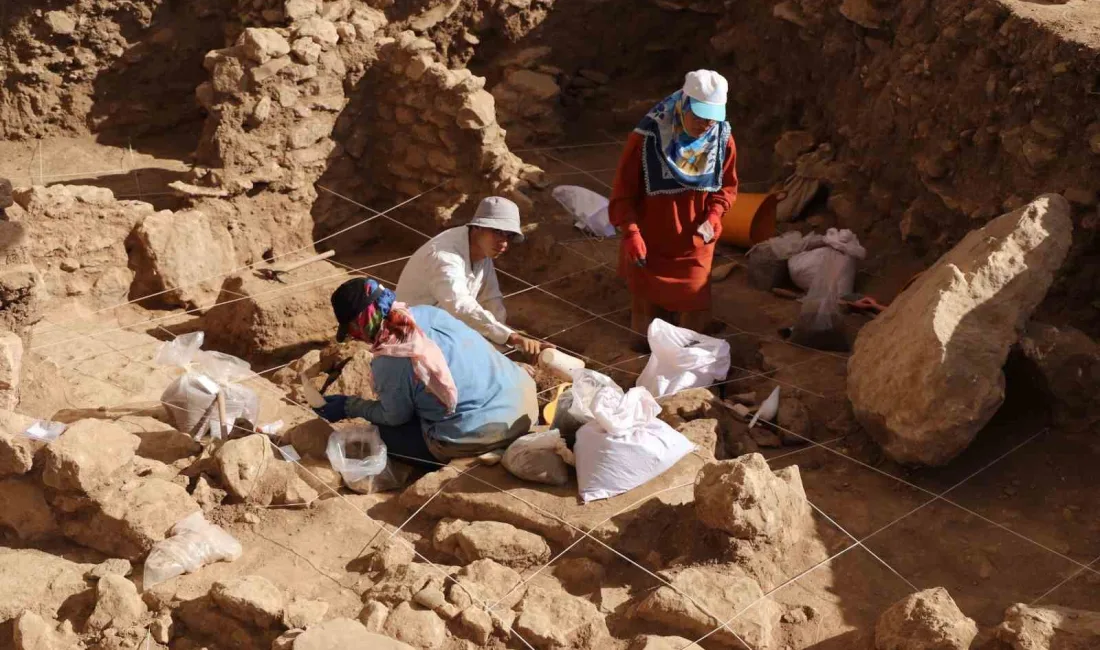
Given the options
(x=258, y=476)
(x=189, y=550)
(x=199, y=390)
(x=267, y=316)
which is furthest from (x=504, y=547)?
(x=267, y=316)

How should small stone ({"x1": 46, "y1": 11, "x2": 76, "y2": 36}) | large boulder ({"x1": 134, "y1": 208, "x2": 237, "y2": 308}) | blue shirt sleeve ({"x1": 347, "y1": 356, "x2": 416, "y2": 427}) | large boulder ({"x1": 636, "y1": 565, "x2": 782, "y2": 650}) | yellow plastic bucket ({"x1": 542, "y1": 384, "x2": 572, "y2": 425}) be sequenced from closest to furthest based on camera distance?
large boulder ({"x1": 636, "y1": 565, "x2": 782, "y2": 650})
blue shirt sleeve ({"x1": 347, "y1": 356, "x2": 416, "y2": 427})
yellow plastic bucket ({"x1": 542, "y1": 384, "x2": 572, "y2": 425})
large boulder ({"x1": 134, "y1": 208, "x2": 237, "y2": 308})
small stone ({"x1": 46, "y1": 11, "x2": 76, "y2": 36})

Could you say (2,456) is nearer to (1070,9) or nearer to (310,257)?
(310,257)

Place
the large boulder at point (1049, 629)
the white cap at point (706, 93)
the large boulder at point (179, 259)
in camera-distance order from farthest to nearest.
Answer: the large boulder at point (179, 259) → the white cap at point (706, 93) → the large boulder at point (1049, 629)

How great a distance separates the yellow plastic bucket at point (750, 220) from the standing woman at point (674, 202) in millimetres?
1157

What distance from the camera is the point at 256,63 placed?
7723mm

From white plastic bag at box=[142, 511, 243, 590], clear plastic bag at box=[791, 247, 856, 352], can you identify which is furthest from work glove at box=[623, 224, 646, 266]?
white plastic bag at box=[142, 511, 243, 590]

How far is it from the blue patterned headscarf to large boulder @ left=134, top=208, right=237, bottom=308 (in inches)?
121

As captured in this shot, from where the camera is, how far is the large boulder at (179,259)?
7332 mm

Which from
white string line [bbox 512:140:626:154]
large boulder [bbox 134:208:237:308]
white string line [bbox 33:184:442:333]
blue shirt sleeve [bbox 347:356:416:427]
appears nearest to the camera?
blue shirt sleeve [bbox 347:356:416:427]

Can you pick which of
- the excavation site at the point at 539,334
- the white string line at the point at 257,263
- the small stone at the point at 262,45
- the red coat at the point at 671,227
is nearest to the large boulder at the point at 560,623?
the excavation site at the point at 539,334

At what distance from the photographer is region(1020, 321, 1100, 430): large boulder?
206 inches

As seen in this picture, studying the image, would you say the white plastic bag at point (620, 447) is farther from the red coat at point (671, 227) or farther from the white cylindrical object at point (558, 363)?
the red coat at point (671, 227)

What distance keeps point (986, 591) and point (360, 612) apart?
2533mm

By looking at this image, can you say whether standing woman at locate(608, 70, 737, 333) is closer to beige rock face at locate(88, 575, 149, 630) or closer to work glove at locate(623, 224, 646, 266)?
work glove at locate(623, 224, 646, 266)
